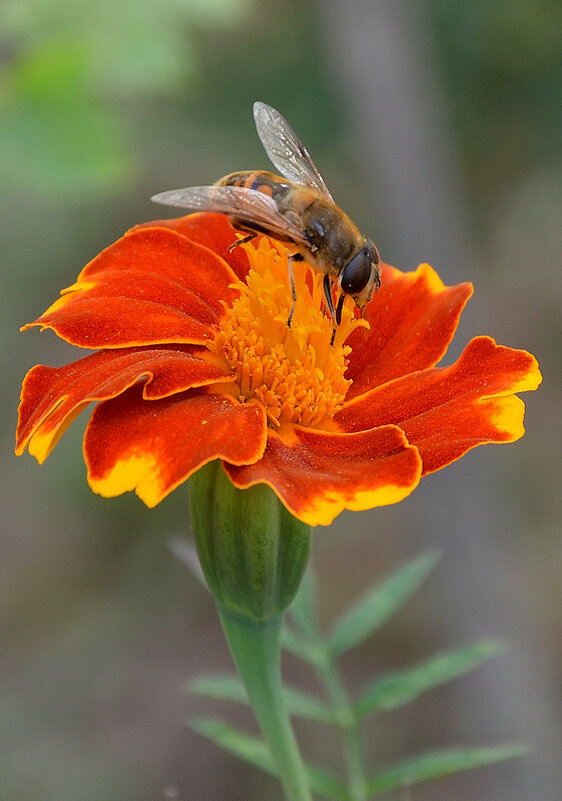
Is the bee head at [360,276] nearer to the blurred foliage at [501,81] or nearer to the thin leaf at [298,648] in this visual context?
the thin leaf at [298,648]

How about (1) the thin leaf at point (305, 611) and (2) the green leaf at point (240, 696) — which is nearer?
(2) the green leaf at point (240, 696)

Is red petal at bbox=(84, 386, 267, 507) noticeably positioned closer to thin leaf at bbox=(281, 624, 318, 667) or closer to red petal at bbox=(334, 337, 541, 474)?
red petal at bbox=(334, 337, 541, 474)

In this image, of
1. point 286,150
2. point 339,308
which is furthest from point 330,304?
point 286,150

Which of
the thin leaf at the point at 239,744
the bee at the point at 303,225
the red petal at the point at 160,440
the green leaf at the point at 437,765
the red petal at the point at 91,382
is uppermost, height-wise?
the bee at the point at 303,225

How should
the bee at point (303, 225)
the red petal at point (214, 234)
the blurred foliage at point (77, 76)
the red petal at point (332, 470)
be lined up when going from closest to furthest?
the red petal at point (332, 470)
the bee at point (303, 225)
the red petal at point (214, 234)
the blurred foliage at point (77, 76)

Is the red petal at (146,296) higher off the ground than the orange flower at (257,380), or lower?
higher

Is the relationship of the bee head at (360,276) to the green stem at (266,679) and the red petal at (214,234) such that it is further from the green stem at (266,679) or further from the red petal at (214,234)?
the green stem at (266,679)

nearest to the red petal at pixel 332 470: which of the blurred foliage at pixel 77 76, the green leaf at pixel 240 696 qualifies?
the green leaf at pixel 240 696

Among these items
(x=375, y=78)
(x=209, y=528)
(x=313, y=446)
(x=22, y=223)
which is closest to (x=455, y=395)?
Result: (x=313, y=446)

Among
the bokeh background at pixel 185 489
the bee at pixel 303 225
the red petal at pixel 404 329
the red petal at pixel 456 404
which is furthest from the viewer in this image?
the bokeh background at pixel 185 489
